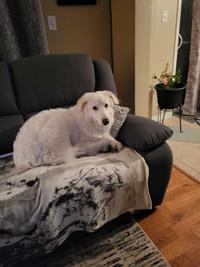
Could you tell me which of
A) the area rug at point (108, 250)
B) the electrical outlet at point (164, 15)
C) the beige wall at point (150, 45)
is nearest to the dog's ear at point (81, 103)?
the area rug at point (108, 250)

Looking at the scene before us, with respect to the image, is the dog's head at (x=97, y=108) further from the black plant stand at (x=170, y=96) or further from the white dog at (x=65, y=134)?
the black plant stand at (x=170, y=96)

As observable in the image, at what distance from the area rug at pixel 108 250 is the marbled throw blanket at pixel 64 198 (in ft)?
0.42

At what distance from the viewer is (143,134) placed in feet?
4.31

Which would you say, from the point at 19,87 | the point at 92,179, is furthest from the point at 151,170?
the point at 19,87

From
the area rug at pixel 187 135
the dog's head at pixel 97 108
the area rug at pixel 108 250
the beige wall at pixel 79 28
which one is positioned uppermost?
the beige wall at pixel 79 28

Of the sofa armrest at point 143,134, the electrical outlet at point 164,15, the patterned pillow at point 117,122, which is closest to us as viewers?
the sofa armrest at point 143,134

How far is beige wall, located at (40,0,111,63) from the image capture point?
2.28 m

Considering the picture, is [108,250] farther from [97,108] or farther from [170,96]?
[170,96]

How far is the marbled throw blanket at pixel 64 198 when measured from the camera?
1068mm

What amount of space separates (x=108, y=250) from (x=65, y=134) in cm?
79

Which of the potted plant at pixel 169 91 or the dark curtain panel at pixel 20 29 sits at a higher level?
the dark curtain panel at pixel 20 29

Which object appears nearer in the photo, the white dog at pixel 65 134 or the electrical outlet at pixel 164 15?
the white dog at pixel 65 134

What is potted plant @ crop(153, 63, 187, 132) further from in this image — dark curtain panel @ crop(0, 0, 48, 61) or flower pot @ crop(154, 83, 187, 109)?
dark curtain panel @ crop(0, 0, 48, 61)

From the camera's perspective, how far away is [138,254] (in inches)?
47.6
